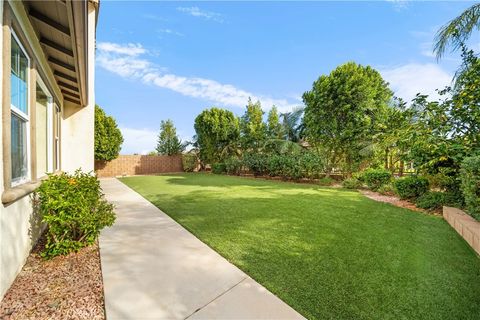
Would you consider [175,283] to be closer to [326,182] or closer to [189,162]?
[326,182]

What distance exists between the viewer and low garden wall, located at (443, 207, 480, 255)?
11.9ft

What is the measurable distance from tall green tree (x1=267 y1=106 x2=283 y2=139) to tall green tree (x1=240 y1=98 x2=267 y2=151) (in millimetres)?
511

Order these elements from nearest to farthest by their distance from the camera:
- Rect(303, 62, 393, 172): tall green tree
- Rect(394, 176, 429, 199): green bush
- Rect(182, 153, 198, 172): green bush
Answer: Rect(394, 176, 429, 199): green bush → Rect(303, 62, 393, 172): tall green tree → Rect(182, 153, 198, 172): green bush

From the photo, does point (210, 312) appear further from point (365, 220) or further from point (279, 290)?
point (365, 220)

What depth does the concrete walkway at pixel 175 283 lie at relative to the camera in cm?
208

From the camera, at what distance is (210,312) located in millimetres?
2062

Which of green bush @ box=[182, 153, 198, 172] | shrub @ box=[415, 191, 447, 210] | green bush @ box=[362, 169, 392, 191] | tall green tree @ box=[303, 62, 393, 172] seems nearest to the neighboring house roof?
shrub @ box=[415, 191, 447, 210]

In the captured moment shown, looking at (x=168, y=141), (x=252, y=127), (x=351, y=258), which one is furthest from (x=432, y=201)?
(x=168, y=141)

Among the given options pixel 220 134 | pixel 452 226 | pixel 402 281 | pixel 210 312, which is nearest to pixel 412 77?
pixel 452 226

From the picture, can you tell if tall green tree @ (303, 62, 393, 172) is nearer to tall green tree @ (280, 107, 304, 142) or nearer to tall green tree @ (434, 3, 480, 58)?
tall green tree @ (280, 107, 304, 142)

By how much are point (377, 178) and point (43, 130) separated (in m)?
11.4

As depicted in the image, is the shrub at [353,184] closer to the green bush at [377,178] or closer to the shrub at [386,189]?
the green bush at [377,178]

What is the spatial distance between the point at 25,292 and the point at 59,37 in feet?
12.2

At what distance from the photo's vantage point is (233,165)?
18.5 metres
